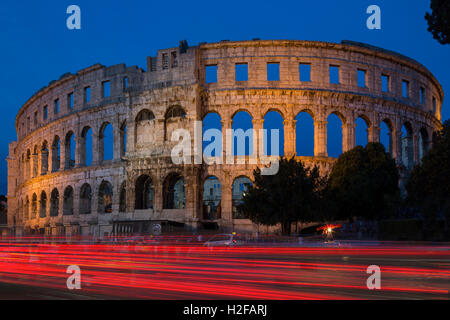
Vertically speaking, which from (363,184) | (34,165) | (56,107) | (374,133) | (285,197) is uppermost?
(56,107)

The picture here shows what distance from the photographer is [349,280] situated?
357 inches

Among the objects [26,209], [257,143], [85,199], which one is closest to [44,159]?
[26,209]

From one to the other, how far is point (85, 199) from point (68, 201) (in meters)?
2.44

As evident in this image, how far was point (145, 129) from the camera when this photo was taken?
3528cm

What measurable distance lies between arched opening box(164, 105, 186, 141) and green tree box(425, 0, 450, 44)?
65.0 ft

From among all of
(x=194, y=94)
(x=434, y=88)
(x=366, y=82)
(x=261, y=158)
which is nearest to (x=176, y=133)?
(x=194, y=94)

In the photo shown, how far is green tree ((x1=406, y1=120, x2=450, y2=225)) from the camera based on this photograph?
68.5ft

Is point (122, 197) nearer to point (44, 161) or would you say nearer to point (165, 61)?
point (165, 61)

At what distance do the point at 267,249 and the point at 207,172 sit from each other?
1810cm

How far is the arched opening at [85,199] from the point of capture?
4003cm

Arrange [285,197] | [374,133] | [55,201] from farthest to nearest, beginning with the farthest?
[55,201] → [374,133] → [285,197]

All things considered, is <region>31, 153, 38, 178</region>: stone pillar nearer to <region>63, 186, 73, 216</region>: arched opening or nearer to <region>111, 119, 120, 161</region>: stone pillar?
<region>63, 186, 73, 216</region>: arched opening

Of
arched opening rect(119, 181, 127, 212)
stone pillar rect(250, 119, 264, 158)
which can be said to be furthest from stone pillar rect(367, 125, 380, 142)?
arched opening rect(119, 181, 127, 212)
